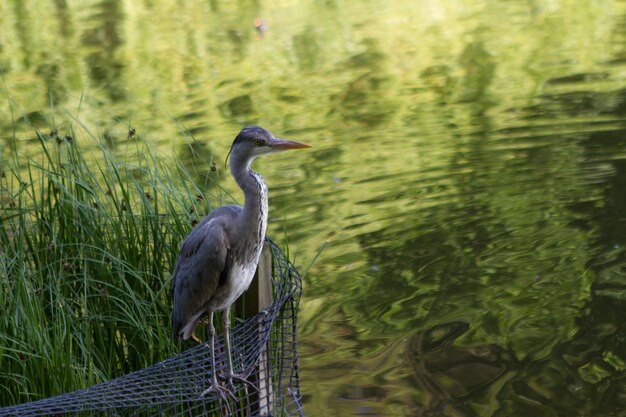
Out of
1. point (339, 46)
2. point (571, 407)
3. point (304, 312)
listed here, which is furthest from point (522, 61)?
point (571, 407)

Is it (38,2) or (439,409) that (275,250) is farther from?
(38,2)

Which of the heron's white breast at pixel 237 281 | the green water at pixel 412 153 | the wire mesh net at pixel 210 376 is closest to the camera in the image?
the wire mesh net at pixel 210 376

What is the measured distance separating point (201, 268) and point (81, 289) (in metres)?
0.99

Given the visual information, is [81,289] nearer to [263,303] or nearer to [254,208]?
[263,303]

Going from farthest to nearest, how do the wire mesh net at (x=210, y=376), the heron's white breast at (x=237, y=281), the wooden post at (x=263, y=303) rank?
the wooden post at (x=263, y=303) → the heron's white breast at (x=237, y=281) → the wire mesh net at (x=210, y=376)

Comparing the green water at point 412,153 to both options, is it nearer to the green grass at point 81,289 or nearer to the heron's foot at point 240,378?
the green grass at point 81,289

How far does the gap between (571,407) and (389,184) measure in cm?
Result: 360

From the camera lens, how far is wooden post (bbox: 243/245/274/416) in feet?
12.9

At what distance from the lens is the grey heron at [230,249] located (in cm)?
380

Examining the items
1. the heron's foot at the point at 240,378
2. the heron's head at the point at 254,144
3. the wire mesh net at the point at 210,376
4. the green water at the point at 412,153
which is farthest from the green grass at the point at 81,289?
the heron's head at the point at 254,144

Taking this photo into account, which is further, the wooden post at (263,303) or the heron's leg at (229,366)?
the wooden post at (263,303)

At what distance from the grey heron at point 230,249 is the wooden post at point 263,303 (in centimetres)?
10

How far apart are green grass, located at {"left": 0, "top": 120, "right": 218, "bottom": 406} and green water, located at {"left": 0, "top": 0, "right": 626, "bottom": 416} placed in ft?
2.23

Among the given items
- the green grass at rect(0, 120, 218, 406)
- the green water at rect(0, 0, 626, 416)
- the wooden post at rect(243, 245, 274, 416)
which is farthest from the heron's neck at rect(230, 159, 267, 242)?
the green water at rect(0, 0, 626, 416)
